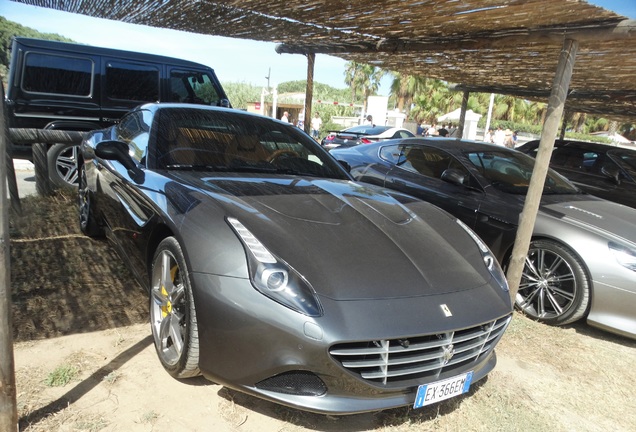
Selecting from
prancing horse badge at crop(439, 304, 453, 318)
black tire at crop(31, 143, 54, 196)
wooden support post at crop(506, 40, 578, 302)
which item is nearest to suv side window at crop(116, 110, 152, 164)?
prancing horse badge at crop(439, 304, 453, 318)

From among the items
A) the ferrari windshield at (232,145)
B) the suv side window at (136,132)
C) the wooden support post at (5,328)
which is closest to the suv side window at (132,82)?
the suv side window at (136,132)

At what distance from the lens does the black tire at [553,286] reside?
3.52m

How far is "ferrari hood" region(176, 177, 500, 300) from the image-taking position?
201 cm

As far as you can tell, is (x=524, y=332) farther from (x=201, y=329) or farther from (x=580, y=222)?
(x=201, y=329)

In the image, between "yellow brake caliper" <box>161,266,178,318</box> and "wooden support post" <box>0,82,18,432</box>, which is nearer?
"wooden support post" <box>0,82,18,432</box>

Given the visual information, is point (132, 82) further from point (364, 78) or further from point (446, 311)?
point (364, 78)

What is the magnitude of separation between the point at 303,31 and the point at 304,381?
4207 mm

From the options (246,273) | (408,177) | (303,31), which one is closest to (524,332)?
(408,177)

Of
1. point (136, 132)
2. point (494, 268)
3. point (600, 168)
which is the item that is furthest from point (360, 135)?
point (494, 268)

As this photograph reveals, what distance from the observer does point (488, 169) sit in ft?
15.4

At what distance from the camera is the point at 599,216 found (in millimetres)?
3889

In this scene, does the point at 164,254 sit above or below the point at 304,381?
above

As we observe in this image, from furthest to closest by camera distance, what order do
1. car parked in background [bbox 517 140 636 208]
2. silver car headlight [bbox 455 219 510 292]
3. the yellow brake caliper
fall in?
car parked in background [bbox 517 140 636 208]
silver car headlight [bbox 455 219 510 292]
the yellow brake caliper

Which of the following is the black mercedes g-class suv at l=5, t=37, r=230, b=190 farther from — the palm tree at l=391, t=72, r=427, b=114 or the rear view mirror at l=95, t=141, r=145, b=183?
the palm tree at l=391, t=72, r=427, b=114
